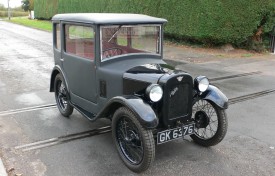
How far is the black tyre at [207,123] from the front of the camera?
4.28 metres

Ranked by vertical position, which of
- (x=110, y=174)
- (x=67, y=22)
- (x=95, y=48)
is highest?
(x=67, y=22)

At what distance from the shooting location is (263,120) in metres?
5.67

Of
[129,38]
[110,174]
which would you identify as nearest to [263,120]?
[129,38]

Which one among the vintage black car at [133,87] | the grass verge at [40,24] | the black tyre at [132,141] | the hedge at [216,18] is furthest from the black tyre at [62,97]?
the grass verge at [40,24]

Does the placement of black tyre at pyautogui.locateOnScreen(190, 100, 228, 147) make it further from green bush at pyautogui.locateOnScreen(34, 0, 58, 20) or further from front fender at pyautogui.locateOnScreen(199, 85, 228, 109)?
green bush at pyautogui.locateOnScreen(34, 0, 58, 20)

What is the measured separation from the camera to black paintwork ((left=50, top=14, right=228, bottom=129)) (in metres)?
3.86

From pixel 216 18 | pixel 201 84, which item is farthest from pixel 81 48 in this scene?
pixel 216 18

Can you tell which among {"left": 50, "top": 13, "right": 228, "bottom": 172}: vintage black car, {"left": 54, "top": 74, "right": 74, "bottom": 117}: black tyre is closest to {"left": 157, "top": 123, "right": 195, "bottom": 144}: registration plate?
{"left": 50, "top": 13, "right": 228, "bottom": 172}: vintage black car

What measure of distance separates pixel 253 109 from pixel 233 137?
5.46ft

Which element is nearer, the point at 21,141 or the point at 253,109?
the point at 21,141

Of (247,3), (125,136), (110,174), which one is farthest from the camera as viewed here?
(247,3)

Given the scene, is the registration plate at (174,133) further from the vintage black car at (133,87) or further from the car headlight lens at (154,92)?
the car headlight lens at (154,92)

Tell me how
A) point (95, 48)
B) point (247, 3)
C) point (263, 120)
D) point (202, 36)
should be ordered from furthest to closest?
point (202, 36), point (247, 3), point (263, 120), point (95, 48)

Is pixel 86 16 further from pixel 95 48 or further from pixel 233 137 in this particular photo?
pixel 233 137
